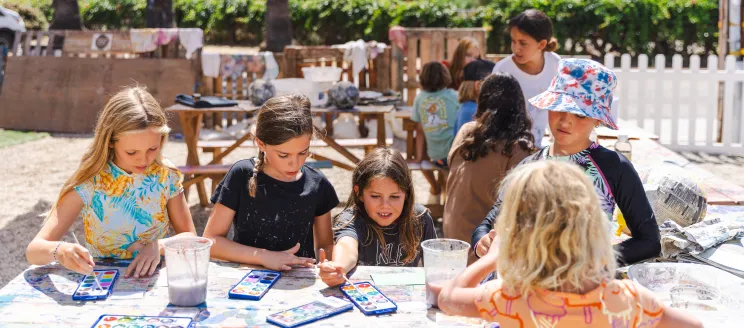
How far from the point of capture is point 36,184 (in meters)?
8.01

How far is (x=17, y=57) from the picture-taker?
11180mm

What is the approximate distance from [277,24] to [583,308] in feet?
41.2

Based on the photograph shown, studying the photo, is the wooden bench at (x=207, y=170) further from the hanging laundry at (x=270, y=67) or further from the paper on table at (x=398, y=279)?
the paper on table at (x=398, y=279)

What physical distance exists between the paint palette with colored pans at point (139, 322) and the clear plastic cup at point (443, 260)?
701 mm

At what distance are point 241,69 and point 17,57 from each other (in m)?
3.46

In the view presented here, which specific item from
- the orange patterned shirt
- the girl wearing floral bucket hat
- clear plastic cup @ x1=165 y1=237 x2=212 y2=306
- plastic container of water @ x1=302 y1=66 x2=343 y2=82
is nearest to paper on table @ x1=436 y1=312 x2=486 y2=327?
the girl wearing floral bucket hat

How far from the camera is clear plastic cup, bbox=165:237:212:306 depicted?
234cm

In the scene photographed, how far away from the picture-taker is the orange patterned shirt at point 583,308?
1872 mm

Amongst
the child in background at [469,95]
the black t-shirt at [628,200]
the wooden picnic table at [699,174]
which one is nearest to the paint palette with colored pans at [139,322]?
the black t-shirt at [628,200]

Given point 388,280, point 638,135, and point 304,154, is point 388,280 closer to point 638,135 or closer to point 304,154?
point 304,154

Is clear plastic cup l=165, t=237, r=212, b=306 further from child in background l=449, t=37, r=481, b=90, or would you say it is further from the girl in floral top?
child in background l=449, t=37, r=481, b=90

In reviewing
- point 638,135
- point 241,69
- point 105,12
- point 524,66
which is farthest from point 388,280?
point 105,12

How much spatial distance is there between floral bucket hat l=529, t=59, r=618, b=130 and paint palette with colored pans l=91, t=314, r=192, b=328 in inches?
53.1

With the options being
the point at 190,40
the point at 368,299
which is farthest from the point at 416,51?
the point at 368,299
